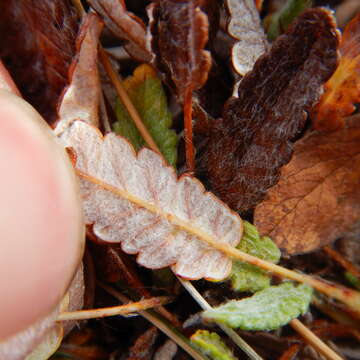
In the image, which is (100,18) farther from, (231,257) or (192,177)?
(231,257)

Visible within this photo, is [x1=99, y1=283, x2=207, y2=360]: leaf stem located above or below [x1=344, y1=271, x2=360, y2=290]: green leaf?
above

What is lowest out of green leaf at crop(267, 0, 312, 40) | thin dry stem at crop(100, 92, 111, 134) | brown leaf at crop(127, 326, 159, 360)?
brown leaf at crop(127, 326, 159, 360)

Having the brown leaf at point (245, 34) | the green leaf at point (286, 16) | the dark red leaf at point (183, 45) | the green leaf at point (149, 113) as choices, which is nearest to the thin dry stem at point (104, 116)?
the green leaf at point (149, 113)

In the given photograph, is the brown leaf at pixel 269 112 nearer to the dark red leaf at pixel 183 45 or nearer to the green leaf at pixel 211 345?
the dark red leaf at pixel 183 45

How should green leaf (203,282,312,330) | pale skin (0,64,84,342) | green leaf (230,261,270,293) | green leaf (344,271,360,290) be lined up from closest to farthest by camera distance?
1. pale skin (0,64,84,342)
2. green leaf (203,282,312,330)
3. green leaf (230,261,270,293)
4. green leaf (344,271,360,290)

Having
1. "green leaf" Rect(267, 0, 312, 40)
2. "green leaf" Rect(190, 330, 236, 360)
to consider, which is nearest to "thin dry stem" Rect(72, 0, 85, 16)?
"green leaf" Rect(267, 0, 312, 40)

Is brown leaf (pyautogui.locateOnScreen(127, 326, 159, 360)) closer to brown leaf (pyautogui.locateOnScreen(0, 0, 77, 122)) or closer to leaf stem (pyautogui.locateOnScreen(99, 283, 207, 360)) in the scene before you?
leaf stem (pyautogui.locateOnScreen(99, 283, 207, 360))

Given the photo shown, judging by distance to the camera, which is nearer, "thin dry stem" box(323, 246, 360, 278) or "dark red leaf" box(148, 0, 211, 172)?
"dark red leaf" box(148, 0, 211, 172)
